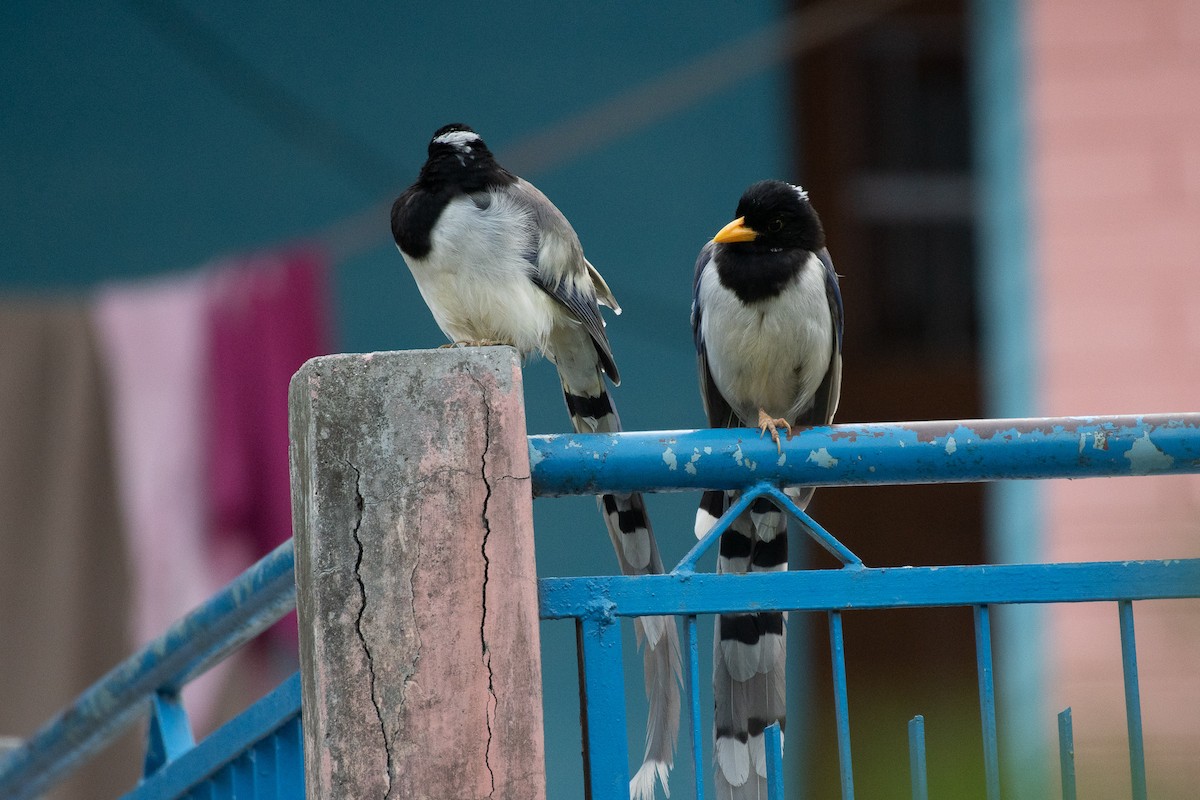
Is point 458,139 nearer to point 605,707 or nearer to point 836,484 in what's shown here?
point 836,484

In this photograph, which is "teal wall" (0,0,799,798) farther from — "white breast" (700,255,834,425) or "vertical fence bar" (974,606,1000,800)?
"vertical fence bar" (974,606,1000,800)

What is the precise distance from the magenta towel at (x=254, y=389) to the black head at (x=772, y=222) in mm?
2087

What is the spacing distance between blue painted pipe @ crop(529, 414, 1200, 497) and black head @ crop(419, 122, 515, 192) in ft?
4.18

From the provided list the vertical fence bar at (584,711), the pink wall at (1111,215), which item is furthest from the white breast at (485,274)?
the pink wall at (1111,215)

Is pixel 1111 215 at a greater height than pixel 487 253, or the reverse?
pixel 1111 215

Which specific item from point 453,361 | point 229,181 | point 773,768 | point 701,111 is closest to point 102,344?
point 229,181

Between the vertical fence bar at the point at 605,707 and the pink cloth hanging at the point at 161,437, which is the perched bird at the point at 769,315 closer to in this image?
the vertical fence bar at the point at 605,707

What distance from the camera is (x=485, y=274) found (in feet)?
9.80

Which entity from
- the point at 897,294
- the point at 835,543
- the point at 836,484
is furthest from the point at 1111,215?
the point at 835,543

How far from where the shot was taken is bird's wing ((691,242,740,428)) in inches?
128

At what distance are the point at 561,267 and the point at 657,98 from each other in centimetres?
171

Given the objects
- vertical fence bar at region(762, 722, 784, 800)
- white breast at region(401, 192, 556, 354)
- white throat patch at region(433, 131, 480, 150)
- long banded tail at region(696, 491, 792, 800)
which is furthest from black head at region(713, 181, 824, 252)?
vertical fence bar at region(762, 722, 784, 800)

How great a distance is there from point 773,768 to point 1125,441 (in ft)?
1.95

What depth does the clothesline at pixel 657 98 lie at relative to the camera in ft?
15.2
